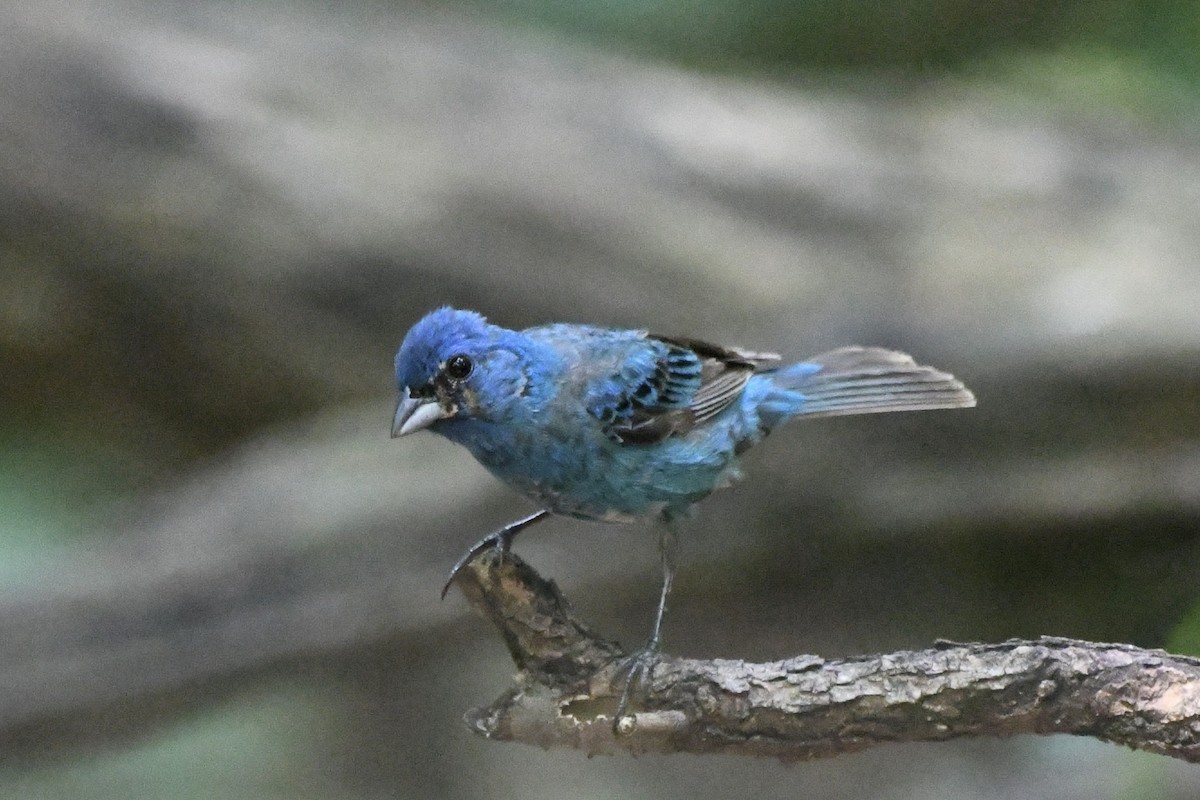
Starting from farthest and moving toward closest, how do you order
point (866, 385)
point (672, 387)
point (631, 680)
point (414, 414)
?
point (866, 385) → point (672, 387) → point (414, 414) → point (631, 680)

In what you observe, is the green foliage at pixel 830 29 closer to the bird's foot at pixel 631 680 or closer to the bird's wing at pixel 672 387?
the bird's wing at pixel 672 387

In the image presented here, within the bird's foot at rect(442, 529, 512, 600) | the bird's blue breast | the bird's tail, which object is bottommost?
the bird's foot at rect(442, 529, 512, 600)

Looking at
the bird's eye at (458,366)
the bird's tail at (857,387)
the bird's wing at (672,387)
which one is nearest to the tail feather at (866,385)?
the bird's tail at (857,387)

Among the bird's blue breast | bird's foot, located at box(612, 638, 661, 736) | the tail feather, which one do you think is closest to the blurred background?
the tail feather

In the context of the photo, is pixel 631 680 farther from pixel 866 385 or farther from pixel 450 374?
pixel 866 385

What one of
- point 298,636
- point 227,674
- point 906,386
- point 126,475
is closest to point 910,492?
point 906,386

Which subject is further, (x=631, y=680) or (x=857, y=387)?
(x=857, y=387)

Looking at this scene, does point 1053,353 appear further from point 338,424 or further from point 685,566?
point 338,424

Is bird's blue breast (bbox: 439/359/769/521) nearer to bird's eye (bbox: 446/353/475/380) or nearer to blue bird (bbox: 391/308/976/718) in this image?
blue bird (bbox: 391/308/976/718)

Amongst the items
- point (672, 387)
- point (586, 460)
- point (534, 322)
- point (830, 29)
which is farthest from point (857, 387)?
point (830, 29)
